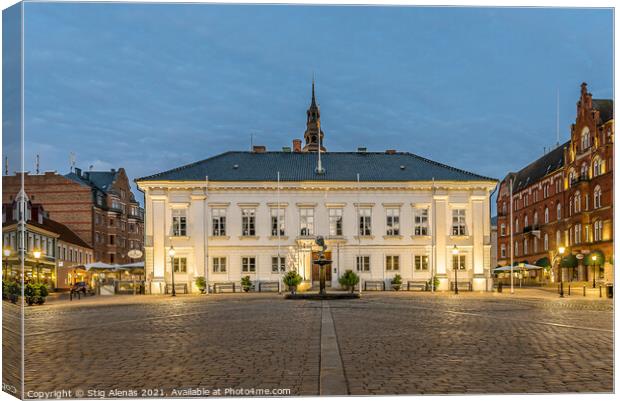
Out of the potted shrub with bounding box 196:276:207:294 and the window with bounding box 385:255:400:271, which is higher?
the window with bounding box 385:255:400:271

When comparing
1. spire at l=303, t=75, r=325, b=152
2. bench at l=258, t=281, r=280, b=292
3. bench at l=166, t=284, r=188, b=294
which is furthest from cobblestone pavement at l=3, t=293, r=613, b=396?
spire at l=303, t=75, r=325, b=152

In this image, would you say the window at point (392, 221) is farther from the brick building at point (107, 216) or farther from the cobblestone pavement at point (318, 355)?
the cobblestone pavement at point (318, 355)

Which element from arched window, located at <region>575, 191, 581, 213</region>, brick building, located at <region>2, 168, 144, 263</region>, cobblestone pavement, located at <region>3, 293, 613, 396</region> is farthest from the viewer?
arched window, located at <region>575, 191, 581, 213</region>

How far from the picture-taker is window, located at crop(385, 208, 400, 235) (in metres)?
48.5

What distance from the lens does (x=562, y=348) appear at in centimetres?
1140

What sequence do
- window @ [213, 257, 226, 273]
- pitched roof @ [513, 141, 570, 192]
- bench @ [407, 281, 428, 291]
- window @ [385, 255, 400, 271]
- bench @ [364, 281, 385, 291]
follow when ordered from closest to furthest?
bench @ [407, 281, 428, 291] < bench @ [364, 281, 385, 291] < window @ [213, 257, 226, 273] < window @ [385, 255, 400, 271] < pitched roof @ [513, 141, 570, 192]

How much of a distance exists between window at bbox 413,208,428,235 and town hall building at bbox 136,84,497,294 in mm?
70

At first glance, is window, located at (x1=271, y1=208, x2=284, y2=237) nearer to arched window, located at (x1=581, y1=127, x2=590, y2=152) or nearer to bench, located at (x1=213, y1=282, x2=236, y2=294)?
bench, located at (x1=213, y1=282, x2=236, y2=294)

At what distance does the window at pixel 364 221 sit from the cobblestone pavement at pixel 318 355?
29893 mm

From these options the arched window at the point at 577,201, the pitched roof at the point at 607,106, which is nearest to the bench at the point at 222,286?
the arched window at the point at 577,201

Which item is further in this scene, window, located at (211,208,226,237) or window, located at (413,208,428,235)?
window, located at (413,208,428,235)

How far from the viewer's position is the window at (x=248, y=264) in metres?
48.2

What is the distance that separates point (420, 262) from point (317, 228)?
7.61m

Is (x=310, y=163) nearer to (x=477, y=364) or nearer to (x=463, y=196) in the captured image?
(x=463, y=196)
